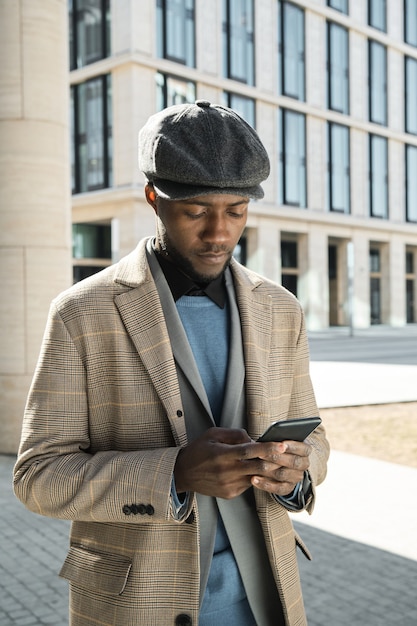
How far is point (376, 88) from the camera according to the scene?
4716cm

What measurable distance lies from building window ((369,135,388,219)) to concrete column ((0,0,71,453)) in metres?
39.6

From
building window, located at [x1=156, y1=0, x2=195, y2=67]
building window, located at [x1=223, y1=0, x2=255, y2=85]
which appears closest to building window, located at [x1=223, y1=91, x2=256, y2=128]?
building window, located at [x1=223, y1=0, x2=255, y2=85]

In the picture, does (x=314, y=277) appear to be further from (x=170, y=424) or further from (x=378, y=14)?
(x=170, y=424)

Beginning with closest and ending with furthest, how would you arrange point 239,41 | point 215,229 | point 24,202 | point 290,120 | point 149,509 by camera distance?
point 149,509 → point 215,229 → point 24,202 → point 239,41 → point 290,120

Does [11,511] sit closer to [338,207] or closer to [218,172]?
[218,172]

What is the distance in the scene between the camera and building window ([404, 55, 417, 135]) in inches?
1946

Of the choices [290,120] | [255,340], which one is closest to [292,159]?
[290,120]

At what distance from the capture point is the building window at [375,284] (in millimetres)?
49969

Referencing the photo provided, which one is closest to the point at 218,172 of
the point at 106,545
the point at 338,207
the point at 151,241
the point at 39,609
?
the point at 151,241

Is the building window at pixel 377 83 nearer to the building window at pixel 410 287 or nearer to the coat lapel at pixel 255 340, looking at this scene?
the building window at pixel 410 287

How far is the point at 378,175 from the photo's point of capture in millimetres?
47531

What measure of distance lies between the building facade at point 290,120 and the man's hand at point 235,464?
32.5m

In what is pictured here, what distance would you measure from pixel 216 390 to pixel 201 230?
429 mm

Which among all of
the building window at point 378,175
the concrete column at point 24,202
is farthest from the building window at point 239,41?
the concrete column at point 24,202
